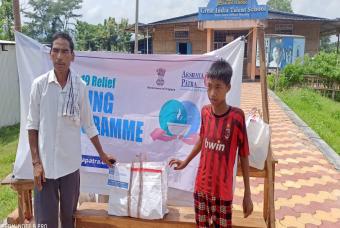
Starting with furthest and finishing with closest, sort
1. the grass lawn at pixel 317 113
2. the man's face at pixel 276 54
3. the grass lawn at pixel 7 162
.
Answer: the man's face at pixel 276 54
the grass lawn at pixel 317 113
the grass lawn at pixel 7 162

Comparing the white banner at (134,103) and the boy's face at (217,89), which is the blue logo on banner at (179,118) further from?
the boy's face at (217,89)

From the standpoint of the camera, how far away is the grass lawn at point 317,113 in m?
7.64

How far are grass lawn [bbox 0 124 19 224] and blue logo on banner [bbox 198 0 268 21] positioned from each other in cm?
1199

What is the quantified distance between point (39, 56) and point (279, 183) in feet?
11.0

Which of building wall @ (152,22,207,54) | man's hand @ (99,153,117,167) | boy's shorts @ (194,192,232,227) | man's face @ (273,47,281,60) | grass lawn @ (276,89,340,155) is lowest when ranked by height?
grass lawn @ (276,89,340,155)

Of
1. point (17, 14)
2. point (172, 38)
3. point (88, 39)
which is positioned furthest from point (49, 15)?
point (17, 14)

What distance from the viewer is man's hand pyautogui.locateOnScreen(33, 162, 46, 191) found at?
7.84ft

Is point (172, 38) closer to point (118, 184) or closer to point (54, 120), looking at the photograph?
point (118, 184)

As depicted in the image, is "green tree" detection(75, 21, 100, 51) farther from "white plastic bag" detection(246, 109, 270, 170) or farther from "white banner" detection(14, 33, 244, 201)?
"white plastic bag" detection(246, 109, 270, 170)

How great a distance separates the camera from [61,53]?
93.7 inches

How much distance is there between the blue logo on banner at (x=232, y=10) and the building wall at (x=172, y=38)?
9.27 feet

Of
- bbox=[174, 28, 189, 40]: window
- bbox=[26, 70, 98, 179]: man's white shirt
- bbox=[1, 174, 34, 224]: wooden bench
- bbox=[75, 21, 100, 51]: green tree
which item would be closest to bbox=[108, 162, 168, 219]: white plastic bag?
bbox=[26, 70, 98, 179]: man's white shirt

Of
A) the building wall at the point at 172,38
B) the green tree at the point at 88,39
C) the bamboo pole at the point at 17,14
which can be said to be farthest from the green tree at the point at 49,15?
the bamboo pole at the point at 17,14

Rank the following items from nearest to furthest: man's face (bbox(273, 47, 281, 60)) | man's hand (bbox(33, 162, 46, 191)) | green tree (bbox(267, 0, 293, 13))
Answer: man's hand (bbox(33, 162, 46, 191)), man's face (bbox(273, 47, 281, 60)), green tree (bbox(267, 0, 293, 13))
